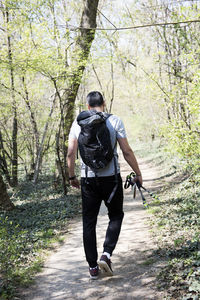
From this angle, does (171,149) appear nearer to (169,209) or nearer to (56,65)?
(169,209)

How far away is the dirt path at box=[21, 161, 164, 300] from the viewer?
3.04m

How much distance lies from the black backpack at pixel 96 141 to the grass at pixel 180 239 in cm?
149

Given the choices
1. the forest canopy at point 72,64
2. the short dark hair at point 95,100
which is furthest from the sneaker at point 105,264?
the forest canopy at point 72,64

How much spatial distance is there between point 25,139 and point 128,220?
31.4 feet

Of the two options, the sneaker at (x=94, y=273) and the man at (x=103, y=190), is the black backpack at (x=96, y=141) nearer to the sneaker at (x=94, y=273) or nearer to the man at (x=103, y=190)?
the man at (x=103, y=190)

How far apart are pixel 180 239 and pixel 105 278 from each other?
1.32m

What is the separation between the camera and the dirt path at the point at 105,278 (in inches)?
120

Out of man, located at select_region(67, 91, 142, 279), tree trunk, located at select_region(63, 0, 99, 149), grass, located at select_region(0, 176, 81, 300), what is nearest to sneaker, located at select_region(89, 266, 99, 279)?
man, located at select_region(67, 91, 142, 279)

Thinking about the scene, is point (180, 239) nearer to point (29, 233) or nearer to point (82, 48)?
point (29, 233)

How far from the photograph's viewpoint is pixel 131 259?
391 cm

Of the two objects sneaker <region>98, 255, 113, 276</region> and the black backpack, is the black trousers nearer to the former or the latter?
sneaker <region>98, 255, 113, 276</region>

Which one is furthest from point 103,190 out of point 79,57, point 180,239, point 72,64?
point 79,57

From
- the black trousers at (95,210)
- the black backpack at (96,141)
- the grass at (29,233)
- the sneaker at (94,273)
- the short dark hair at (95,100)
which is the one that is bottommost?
the grass at (29,233)

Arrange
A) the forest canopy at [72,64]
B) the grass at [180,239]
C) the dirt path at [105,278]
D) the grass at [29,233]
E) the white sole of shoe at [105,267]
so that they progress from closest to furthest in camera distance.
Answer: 1. the grass at [180,239]
2. the dirt path at [105,278]
3. the white sole of shoe at [105,267]
4. the grass at [29,233]
5. the forest canopy at [72,64]
